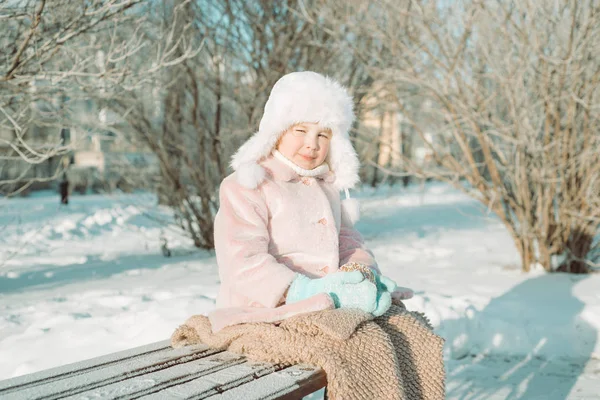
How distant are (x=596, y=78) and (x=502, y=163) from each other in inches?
43.3

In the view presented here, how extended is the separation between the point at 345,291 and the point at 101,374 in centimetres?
81

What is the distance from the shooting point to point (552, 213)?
542 cm

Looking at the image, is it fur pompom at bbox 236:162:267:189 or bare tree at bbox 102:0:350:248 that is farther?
bare tree at bbox 102:0:350:248

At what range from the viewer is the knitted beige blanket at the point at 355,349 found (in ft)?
5.86

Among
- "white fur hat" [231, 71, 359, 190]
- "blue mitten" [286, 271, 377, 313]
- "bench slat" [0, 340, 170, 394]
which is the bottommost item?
"bench slat" [0, 340, 170, 394]

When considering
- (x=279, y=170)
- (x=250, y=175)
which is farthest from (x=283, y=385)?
(x=279, y=170)

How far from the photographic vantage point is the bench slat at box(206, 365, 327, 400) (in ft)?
5.24

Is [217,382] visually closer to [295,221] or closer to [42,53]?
[295,221]

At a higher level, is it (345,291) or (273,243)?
(273,243)

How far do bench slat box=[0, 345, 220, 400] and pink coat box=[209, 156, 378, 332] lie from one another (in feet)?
0.55

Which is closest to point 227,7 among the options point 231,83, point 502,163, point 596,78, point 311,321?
point 231,83

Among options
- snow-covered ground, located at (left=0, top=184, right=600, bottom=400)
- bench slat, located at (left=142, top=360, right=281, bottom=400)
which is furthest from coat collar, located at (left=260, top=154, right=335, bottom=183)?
snow-covered ground, located at (left=0, top=184, right=600, bottom=400)

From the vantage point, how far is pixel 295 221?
227cm

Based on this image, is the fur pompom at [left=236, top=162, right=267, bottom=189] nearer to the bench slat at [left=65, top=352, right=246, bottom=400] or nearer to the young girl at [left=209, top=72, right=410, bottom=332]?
the young girl at [left=209, top=72, right=410, bottom=332]
